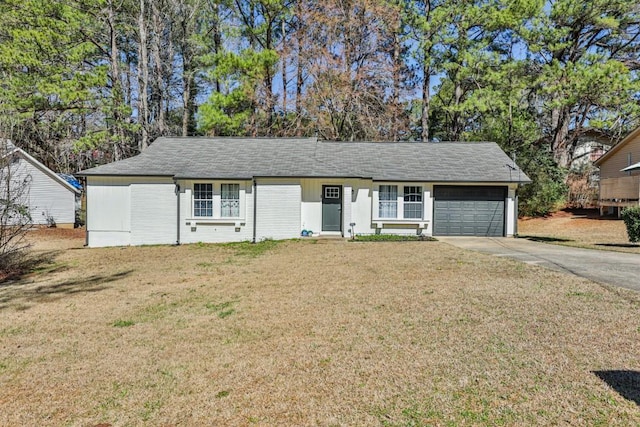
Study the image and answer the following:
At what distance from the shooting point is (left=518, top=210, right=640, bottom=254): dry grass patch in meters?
13.7

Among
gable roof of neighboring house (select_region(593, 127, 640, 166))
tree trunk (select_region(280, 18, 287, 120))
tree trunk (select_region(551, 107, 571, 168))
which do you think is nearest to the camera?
gable roof of neighboring house (select_region(593, 127, 640, 166))

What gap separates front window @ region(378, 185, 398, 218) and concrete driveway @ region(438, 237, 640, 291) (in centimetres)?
298

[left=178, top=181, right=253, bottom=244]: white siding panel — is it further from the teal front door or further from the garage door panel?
the garage door panel

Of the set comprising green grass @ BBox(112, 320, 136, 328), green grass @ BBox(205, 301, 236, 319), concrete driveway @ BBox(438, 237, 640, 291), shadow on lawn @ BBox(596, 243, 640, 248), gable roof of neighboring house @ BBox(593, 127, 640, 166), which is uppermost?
gable roof of neighboring house @ BBox(593, 127, 640, 166)

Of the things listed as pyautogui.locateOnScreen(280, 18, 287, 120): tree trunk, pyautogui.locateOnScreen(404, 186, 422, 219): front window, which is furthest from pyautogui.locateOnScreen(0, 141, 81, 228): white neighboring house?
pyautogui.locateOnScreen(404, 186, 422, 219): front window

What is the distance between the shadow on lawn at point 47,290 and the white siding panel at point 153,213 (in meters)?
6.44

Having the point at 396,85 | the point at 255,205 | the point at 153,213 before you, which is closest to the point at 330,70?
the point at 396,85

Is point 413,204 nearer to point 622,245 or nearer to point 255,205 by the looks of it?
point 255,205

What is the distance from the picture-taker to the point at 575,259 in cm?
1008

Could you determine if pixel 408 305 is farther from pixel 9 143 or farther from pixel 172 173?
pixel 172 173

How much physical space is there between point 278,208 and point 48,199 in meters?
15.2

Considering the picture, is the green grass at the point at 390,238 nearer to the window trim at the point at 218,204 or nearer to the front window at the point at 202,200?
the window trim at the point at 218,204

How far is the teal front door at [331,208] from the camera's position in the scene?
54.0 feet

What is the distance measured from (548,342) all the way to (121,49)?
3357cm
